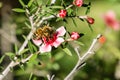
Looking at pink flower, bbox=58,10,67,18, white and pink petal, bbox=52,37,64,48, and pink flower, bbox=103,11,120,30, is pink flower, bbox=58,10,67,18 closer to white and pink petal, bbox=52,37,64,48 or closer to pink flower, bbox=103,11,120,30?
white and pink petal, bbox=52,37,64,48

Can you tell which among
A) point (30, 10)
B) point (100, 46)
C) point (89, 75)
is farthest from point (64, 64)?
point (30, 10)

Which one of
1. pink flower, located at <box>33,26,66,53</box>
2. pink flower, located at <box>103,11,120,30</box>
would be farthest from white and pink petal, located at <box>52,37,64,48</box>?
pink flower, located at <box>103,11,120,30</box>

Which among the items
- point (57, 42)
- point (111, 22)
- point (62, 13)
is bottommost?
point (111, 22)

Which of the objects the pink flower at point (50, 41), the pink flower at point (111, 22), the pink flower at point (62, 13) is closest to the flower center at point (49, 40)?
the pink flower at point (50, 41)

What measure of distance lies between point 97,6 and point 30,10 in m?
4.32

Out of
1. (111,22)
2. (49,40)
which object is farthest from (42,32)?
(111,22)

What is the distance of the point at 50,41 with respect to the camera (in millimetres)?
1528

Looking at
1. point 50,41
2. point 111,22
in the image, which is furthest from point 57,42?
point 111,22

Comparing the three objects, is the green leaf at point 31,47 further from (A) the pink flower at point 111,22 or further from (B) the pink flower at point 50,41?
(A) the pink flower at point 111,22

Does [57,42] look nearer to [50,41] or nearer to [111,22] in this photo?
[50,41]

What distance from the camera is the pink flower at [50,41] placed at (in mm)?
1494

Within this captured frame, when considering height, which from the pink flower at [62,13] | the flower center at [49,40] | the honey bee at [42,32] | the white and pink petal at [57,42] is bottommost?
the white and pink petal at [57,42]

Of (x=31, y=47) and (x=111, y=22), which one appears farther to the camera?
(x=111, y=22)

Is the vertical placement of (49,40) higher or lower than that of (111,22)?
higher
